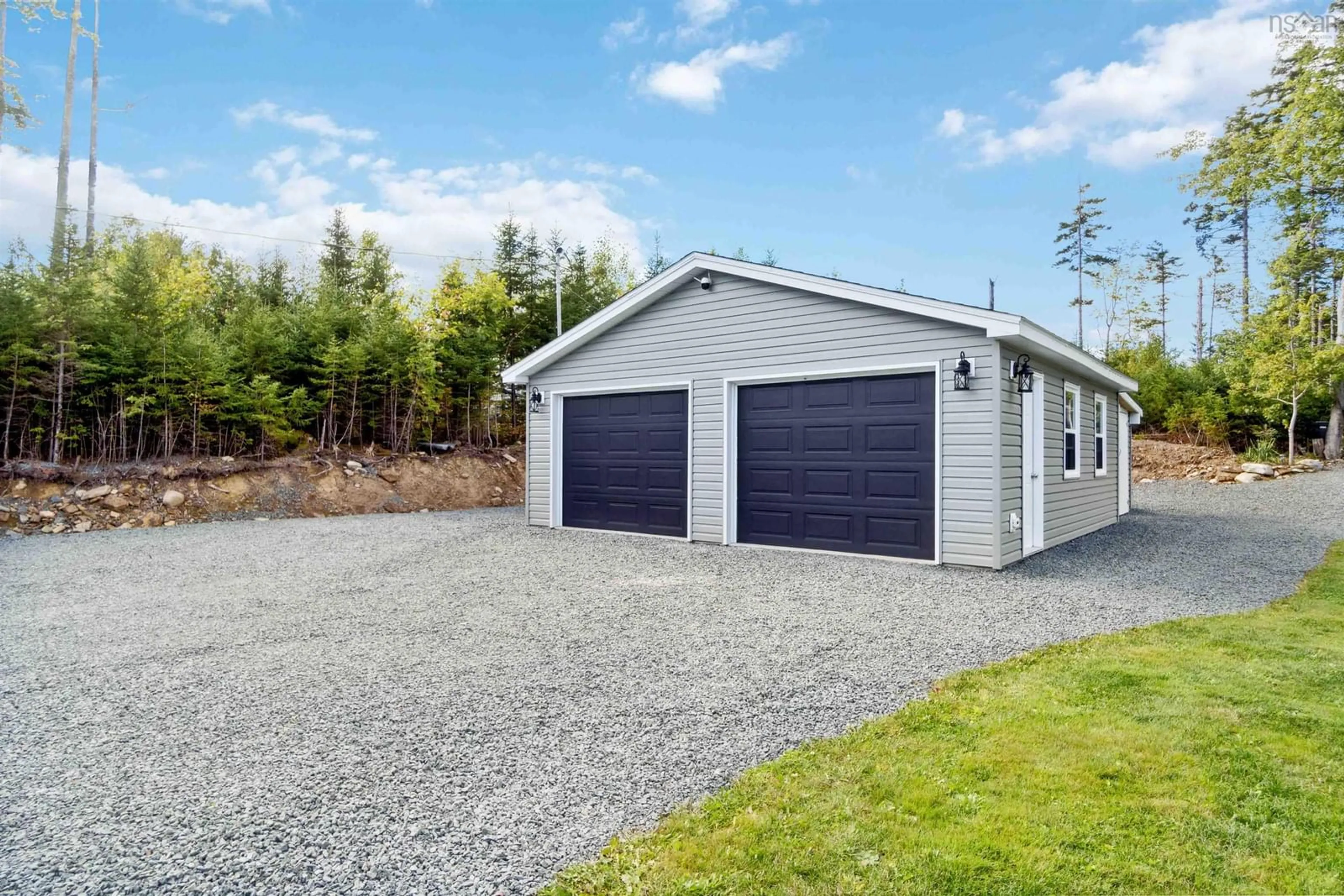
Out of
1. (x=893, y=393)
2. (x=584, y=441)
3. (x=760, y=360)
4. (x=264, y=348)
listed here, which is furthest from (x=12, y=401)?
(x=893, y=393)

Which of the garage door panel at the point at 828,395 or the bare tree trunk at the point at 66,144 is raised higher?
the bare tree trunk at the point at 66,144

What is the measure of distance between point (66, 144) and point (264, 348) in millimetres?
8168

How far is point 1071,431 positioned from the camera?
8375mm

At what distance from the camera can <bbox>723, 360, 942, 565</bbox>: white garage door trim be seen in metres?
6.58

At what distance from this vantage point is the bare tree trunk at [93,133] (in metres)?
14.9

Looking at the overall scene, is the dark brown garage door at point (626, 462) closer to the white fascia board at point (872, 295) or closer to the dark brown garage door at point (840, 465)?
the dark brown garage door at point (840, 465)

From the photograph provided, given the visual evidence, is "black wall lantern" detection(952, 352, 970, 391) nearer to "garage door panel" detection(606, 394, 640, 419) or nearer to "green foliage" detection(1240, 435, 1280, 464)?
"garage door panel" detection(606, 394, 640, 419)

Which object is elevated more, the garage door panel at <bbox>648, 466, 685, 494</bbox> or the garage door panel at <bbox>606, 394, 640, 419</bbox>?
the garage door panel at <bbox>606, 394, 640, 419</bbox>

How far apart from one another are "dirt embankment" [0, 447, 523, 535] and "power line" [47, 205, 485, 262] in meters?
5.70

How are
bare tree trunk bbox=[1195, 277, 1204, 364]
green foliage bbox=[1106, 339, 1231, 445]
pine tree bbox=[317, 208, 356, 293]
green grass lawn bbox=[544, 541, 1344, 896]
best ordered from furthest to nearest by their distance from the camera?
1. bare tree trunk bbox=[1195, 277, 1204, 364]
2. pine tree bbox=[317, 208, 356, 293]
3. green foliage bbox=[1106, 339, 1231, 445]
4. green grass lawn bbox=[544, 541, 1344, 896]

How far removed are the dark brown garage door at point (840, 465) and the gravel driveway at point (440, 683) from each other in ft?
1.49

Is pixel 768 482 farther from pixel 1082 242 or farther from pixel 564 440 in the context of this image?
pixel 1082 242

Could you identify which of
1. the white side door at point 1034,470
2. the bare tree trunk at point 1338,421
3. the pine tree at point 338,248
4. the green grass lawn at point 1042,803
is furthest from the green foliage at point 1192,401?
the pine tree at point 338,248

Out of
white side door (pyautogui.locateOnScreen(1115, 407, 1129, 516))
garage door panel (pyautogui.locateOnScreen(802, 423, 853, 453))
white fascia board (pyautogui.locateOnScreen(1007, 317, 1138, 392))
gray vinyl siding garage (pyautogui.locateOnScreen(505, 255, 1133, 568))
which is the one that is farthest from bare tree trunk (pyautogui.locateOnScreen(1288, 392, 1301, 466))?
garage door panel (pyautogui.locateOnScreen(802, 423, 853, 453))
